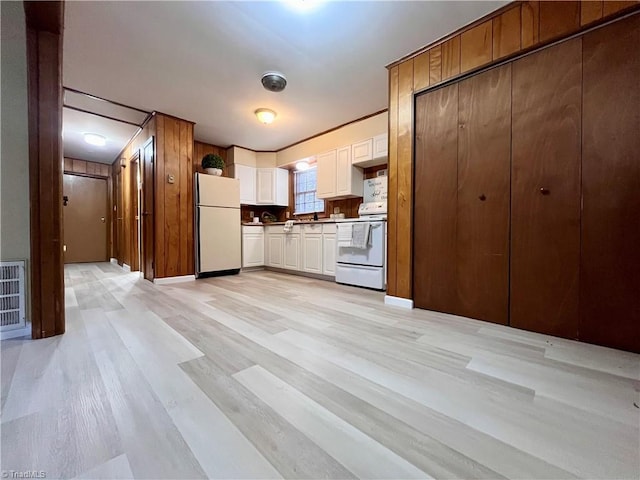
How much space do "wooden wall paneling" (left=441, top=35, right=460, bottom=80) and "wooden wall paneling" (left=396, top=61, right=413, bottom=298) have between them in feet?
0.91

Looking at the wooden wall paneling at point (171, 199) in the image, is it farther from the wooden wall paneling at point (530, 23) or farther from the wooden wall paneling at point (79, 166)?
the wooden wall paneling at point (530, 23)

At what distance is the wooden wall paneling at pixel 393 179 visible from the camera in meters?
2.38

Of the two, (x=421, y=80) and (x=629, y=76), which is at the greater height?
(x=421, y=80)

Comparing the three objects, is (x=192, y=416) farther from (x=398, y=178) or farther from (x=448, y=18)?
(x=448, y=18)

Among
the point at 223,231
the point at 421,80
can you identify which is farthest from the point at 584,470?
the point at 223,231

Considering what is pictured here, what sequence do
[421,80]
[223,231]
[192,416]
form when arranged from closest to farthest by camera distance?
1. [192,416]
2. [421,80]
3. [223,231]

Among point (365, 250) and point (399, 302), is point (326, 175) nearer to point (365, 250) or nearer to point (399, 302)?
point (365, 250)

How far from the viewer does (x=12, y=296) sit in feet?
5.40

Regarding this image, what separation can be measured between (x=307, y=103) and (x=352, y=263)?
6.78 ft

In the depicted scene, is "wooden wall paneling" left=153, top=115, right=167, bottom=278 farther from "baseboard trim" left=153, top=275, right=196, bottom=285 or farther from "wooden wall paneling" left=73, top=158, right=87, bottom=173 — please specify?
"wooden wall paneling" left=73, top=158, right=87, bottom=173

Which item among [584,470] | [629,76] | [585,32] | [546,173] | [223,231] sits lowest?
[584,470]

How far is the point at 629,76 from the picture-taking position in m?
1.44

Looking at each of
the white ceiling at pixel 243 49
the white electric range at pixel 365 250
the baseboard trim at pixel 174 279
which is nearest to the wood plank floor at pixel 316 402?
the white electric range at pixel 365 250

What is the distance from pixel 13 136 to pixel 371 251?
303 cm
